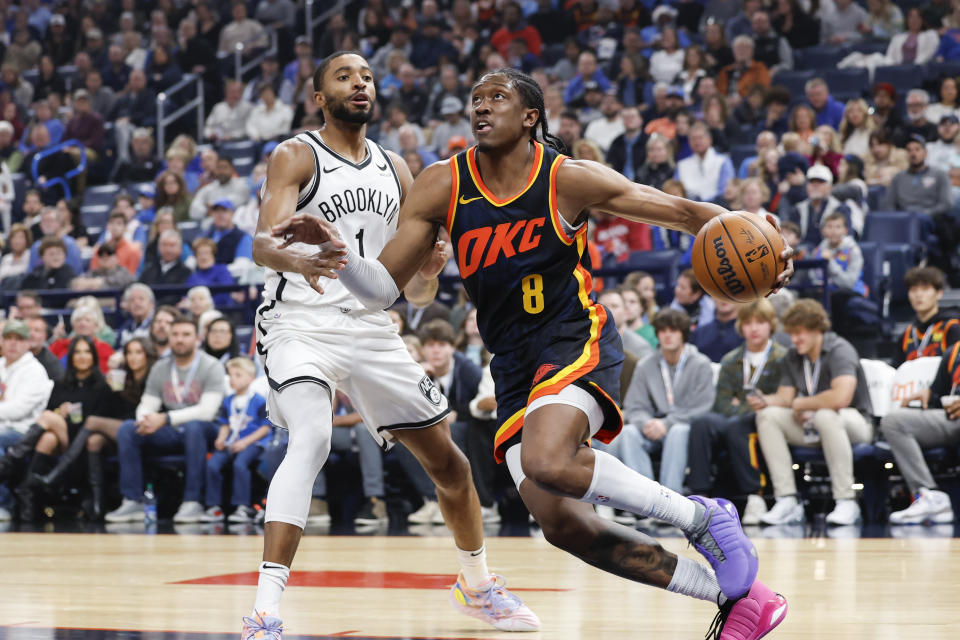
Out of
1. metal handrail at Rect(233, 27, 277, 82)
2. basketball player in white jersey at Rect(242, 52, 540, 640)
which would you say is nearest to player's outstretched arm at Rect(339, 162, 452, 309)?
basketball player in white jersey at Rect(242, 52, 540, 640)

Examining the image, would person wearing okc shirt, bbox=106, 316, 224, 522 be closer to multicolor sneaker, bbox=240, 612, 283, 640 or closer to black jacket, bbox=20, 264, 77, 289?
black jacket, bbox=20, 264, 77, 289

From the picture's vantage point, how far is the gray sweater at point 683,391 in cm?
840

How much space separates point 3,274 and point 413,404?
32.1ft

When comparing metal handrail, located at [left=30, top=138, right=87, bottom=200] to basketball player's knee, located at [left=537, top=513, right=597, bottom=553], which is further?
metal handrail, located at [left=30, top=138, right=87, bottom=200]

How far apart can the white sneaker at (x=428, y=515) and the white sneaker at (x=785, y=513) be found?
220 centimetres

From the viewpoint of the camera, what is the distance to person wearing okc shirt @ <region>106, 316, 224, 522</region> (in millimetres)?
9289

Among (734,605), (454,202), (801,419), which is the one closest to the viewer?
(734,605)

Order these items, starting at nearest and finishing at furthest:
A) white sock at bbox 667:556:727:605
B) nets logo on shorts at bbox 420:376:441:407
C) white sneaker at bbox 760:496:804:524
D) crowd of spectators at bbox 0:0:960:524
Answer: white sock at bbox 667:556:727:605 < nets logo on shorts at bbox 420:376:441:407 < white sneaker at bbox 760:496:804:524 < crowd of spectators at bbox 0:0:960:524

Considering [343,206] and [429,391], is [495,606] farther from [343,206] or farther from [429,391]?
[343,206]

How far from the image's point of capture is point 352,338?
437cm

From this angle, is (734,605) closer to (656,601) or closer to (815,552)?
(656,601)

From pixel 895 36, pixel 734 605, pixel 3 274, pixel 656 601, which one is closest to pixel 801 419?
pixel 656 601

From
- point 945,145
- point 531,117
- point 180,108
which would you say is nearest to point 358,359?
point 531,117

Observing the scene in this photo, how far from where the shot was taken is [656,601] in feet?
15.9
